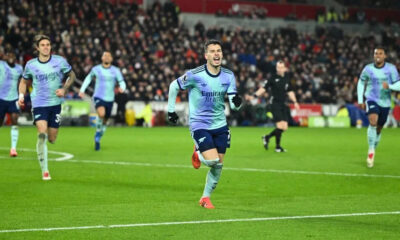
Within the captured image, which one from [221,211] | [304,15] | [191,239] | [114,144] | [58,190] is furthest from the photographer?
[304,15]

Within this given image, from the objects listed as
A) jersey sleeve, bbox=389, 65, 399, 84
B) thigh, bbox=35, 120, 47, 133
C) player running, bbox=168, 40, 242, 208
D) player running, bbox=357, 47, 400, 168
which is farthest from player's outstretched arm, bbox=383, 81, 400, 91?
thigh, bbox=35, 120, 47, 133

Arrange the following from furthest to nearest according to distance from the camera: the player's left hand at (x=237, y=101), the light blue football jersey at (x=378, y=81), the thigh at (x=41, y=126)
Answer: the light blue football jersey at (x=378, y=81)
the thigh at (x=41, y=126)
the player's left hand at (x=237, y=101)

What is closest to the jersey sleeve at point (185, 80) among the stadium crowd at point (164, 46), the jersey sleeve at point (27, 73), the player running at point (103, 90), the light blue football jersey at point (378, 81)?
the jersey sleeve at point (27, 73)

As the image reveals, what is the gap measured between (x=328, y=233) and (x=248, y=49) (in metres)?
39.8

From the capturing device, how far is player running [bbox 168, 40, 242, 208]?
11.1 metres

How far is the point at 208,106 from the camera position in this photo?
11.3 m

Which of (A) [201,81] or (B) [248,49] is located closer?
(A) [201,81]

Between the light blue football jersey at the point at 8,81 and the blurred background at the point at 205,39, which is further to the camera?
the blurred background at the point at 205,39

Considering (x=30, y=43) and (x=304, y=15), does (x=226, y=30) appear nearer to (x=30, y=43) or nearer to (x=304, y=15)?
(x=304, y=15)

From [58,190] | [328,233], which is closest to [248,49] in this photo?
[58,190]

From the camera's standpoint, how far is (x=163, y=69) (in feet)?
137

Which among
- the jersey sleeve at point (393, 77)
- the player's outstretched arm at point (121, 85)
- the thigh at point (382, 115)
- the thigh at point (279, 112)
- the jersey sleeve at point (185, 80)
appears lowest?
the thigh at point (279, 112)

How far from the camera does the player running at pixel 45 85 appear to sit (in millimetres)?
14477

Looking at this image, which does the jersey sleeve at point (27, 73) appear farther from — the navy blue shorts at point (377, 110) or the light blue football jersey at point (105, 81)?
the navy blue shorts at point (377, 110)
